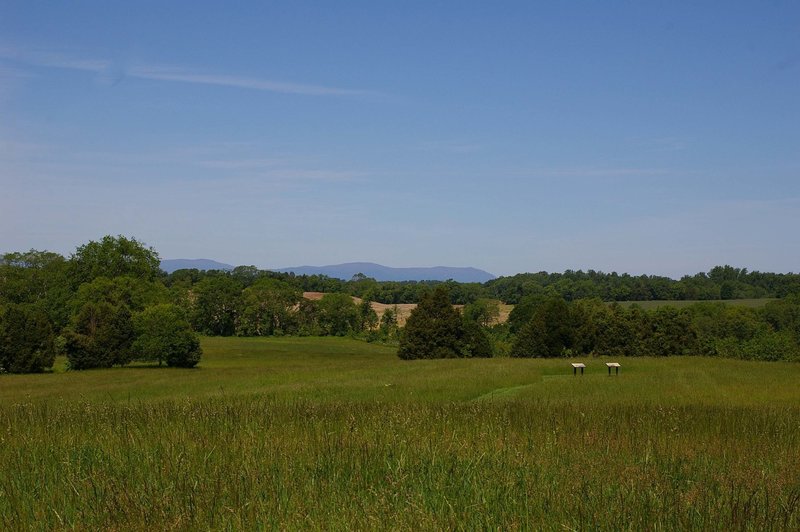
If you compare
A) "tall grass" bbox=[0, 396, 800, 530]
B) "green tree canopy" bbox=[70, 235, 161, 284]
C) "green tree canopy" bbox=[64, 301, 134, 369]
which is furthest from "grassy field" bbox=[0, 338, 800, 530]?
"green tree canopy" bbox=[70, 235, 161, 284]

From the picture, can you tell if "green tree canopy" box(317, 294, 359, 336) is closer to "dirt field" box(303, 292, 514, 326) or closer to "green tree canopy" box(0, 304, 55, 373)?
"dirt field" box(303, 292, 514, 326)

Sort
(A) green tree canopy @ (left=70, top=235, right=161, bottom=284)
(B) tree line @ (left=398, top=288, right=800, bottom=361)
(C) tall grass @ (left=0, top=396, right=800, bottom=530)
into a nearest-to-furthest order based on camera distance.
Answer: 1. (C) tall grass @ (left=0, top=396, right=800, bottom=530)
2. (B) tree line @ (left=398, top=288, right=800, bottom=361)
3. (A) green tree canopy @ (left=70, top=235, right=161, bottom=284)

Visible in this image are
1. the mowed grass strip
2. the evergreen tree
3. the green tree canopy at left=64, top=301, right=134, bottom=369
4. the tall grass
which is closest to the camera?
the tall grass

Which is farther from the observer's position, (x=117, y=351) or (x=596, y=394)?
(x=117, y=351)

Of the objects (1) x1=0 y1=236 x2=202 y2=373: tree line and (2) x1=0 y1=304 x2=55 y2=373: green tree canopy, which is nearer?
(2) x1=0 y1=304 x2=55 y2=373: green tree canopy

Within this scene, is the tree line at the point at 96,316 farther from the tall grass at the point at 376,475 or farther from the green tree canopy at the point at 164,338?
the tall grass at the point at 376,475

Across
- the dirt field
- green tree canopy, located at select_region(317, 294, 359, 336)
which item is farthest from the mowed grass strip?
the dirt field

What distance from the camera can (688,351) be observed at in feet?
249

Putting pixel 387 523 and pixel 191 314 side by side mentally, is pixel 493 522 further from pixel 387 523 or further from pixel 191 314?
pixel 191 314

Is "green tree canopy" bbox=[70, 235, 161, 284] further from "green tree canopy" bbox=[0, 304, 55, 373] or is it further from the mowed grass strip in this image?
the mowed grass strip

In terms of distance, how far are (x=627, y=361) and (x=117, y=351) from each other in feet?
147

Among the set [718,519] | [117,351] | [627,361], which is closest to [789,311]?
[627,361]

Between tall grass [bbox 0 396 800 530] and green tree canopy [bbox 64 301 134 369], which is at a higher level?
tall grass [bbox 0 396 800 530]

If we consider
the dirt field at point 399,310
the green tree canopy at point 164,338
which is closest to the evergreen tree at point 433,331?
the green tree canopy at point 164,338
